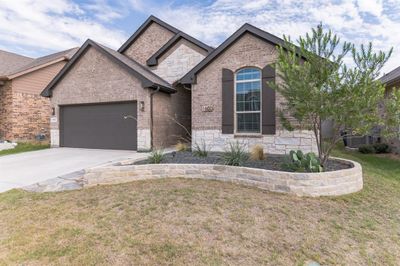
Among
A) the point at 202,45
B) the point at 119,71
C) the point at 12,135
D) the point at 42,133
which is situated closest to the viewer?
the point at 119,71

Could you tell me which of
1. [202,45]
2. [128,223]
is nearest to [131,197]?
[128,223]

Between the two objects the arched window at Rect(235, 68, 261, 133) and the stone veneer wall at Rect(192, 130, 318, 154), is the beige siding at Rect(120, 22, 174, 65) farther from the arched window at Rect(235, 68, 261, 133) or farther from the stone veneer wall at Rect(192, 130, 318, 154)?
the stone veneer wall at Rect(192, 130, 318, 154)

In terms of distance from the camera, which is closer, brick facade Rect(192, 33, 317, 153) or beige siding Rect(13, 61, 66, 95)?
brick facade Rect(192, 33, 317, 153)

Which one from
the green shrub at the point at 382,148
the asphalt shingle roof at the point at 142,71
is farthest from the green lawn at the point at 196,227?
the green shrub at the point at 382,148

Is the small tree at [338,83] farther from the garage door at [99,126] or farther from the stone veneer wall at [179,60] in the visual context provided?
the garage door at [99,126]

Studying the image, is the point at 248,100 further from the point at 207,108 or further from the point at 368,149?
the point at 368,149

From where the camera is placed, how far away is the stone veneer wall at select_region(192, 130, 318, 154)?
811cm

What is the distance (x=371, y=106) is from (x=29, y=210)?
738 cm

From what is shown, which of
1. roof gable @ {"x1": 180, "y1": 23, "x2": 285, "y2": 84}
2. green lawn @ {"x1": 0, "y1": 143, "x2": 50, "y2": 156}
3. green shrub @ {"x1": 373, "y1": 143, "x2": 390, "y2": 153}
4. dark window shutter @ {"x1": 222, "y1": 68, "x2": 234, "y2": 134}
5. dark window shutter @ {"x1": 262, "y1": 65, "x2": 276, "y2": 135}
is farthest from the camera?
green lawn @ {"x1": 0, "y1": 143, "x2": 50, "y2": 156}

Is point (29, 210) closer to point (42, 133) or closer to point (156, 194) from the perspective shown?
point (156, 194)

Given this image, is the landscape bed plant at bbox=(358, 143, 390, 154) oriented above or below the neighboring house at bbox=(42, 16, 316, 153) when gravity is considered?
below

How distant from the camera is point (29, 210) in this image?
4184mm

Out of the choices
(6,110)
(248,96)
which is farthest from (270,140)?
(6,110)

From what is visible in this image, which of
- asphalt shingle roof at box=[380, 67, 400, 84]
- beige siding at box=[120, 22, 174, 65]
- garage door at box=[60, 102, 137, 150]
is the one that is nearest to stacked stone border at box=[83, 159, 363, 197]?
garage door at box=[60, 102, 137, 150]
